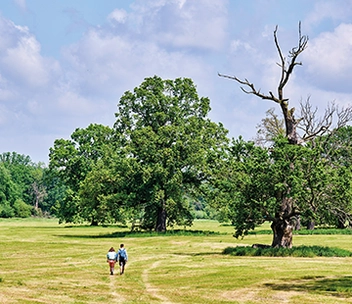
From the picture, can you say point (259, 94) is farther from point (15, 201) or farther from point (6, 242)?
point (15, 201)

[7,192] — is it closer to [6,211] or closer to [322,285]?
[6,211]

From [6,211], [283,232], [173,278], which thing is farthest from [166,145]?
[6,211]

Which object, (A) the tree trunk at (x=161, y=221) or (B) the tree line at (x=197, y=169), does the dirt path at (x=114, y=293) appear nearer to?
(B) the tree line at (x=197, y=169)

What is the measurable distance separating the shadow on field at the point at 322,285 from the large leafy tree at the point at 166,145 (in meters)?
37.3

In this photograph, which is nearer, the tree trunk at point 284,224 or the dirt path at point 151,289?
the dirt path at point 151,289

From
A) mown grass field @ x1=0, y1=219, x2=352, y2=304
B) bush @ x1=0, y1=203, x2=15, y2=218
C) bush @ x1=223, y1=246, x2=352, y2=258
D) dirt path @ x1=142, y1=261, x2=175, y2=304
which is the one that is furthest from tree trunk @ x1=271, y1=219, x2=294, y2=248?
bush @ x1=0, y1=203, x2=15, y2=218

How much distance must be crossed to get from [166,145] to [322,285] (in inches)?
1742

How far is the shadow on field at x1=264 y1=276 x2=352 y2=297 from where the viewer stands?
26225 millimetres

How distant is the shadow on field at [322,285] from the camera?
26225mm

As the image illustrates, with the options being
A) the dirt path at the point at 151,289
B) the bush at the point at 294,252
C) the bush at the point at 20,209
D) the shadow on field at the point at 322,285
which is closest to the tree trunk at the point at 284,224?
the bush at the point at 294,252

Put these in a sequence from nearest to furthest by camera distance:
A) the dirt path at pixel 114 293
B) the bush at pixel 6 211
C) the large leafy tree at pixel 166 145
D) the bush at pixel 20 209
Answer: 1. the dirt path at pixel 114 293
2. the large leafy tree at pixel 166 145
3. the bush at pixel 6 211
4. the bush at pixel 20 209

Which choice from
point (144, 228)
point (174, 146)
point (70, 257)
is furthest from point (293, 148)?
point (144, 228)

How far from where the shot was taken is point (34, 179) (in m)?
189

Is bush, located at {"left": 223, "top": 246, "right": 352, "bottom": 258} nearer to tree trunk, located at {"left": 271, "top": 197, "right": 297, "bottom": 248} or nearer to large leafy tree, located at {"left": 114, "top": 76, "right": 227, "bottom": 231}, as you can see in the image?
tree trunk, located at {"left": 271, "top": 197, "right": 297, "bottom": 248}
